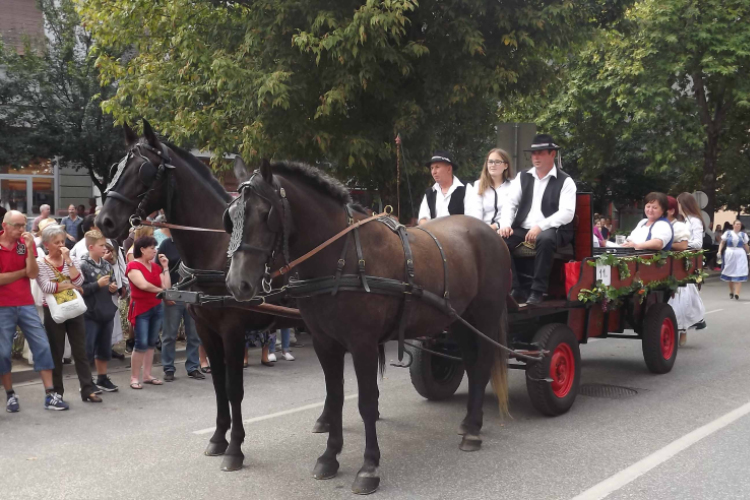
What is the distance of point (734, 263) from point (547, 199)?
39.1 feet

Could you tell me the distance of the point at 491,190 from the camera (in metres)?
7.08

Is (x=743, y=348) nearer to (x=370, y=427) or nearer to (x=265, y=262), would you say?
(x=370, y=427)

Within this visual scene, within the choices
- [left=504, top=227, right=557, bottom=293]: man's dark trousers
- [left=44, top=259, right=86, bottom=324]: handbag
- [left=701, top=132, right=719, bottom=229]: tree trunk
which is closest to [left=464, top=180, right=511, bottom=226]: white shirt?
[left=504, top=227, right=557, bottom=293]: man's dark trousers

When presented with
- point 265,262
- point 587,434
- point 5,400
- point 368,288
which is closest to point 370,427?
point 368,288

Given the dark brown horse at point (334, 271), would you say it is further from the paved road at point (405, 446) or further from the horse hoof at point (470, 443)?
the paved road at point (405, 446)

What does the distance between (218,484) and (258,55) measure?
8.25 m

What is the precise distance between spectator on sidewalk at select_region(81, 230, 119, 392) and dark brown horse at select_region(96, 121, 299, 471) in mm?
2699

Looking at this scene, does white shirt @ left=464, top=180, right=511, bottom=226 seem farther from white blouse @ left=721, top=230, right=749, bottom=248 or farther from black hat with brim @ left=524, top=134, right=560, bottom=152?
white blouse @ left=721, top=230, right=749, bottom=248

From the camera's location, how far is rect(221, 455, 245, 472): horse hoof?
16.6 feet

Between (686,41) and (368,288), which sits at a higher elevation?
(686,41)

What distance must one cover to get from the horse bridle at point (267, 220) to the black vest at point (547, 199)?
3031 millimetres

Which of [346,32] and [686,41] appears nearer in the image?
[346,32]

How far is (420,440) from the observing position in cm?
575

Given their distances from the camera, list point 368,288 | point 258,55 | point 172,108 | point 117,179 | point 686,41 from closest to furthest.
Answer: point 368,288 < point 117,179 < point 258,55 < point 172,108 < point 686,41
